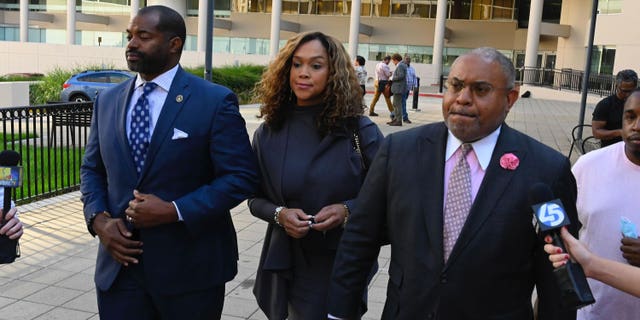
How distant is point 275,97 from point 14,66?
2010 inches

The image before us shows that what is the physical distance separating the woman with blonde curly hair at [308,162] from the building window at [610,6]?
31394 millimetres

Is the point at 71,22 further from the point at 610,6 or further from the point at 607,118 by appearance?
the point at 607,118

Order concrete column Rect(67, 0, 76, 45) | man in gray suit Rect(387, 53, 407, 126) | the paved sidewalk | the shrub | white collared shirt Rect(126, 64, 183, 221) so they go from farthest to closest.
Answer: concrete column Rect(67, 0, 76, 45) < the shrub < man in gray suit Rect(387, 53, 407, 126) < the paved sidewalk < white collared shirt Rect(126, 64, 183, 221)

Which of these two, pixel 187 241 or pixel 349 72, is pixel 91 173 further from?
pixel 349 72

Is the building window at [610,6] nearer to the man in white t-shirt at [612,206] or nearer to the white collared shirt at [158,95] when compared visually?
the man in white t-shirt at [612,206]

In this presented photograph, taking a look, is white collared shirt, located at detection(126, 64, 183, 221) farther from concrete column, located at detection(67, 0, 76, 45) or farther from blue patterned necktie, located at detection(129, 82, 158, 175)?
concrete column, located at detection(67, 0, 76, 45)

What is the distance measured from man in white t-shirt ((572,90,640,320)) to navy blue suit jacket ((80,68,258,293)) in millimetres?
1583

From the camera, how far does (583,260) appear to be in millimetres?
1939

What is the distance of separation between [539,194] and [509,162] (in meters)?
0.28

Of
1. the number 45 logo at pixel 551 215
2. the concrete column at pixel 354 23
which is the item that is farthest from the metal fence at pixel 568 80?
the number 45 logo at pixel 551 215

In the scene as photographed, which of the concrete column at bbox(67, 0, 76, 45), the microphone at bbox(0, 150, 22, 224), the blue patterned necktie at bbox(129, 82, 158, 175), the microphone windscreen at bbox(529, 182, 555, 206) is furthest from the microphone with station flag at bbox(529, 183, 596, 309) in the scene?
the concrete column at bbox(67, 0, 76, 45)

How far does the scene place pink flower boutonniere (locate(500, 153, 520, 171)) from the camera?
224cm

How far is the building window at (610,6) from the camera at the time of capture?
30.7 m

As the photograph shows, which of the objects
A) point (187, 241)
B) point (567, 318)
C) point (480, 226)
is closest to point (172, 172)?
point (187, 241)
